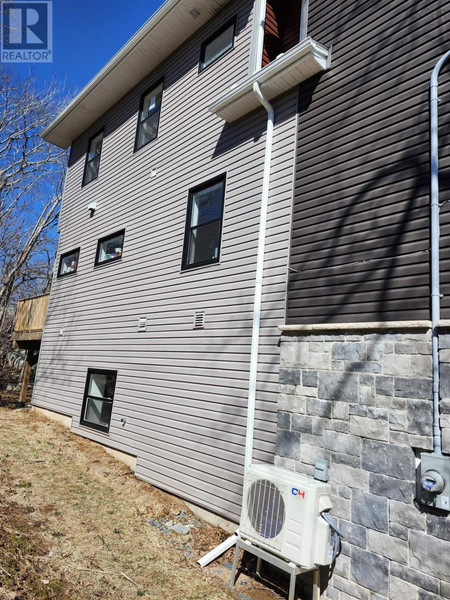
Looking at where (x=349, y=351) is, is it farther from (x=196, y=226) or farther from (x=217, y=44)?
(x=217, y=44)

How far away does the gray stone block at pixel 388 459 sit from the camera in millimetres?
3287

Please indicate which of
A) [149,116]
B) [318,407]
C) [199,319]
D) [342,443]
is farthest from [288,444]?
[149,116]

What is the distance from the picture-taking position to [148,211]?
795 centimetres

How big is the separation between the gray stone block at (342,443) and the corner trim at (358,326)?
1001 millimetres

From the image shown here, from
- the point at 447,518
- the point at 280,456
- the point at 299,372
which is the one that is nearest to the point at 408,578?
the point at 447,518

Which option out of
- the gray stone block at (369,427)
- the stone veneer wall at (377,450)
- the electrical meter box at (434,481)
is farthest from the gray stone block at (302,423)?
the electrical meter box at (434,481)

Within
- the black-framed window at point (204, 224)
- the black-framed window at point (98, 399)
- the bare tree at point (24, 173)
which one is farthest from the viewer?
the bare tree at point (24, 173)

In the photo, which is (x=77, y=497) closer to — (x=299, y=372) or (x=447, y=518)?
(x=299, y=372)

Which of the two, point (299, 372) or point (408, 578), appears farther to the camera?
point (299, 372)

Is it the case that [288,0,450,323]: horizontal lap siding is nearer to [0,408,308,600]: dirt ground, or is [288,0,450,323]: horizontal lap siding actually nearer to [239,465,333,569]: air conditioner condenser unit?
[239,465,333,569]: air conditioner condenser unit

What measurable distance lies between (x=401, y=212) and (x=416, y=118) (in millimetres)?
947

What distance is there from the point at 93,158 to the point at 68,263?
294 centimetres
